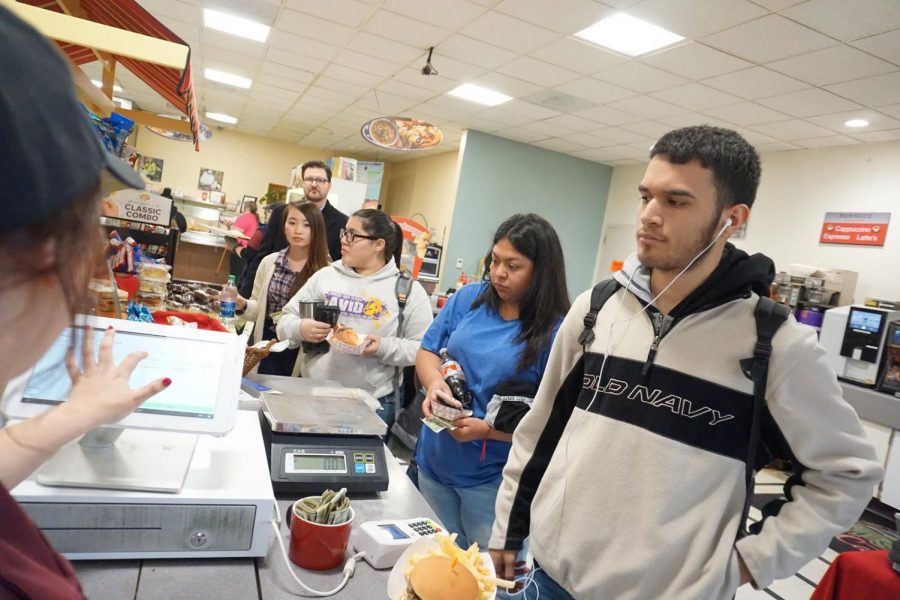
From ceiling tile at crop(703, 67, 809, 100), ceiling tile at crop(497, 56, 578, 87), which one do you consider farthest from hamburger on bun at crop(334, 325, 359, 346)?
ceiling tile at crop(703, 67, 809, 100)

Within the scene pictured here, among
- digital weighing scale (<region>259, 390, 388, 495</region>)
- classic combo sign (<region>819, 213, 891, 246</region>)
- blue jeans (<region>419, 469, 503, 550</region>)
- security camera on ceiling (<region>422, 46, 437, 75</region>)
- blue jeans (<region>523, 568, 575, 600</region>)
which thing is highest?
security camera on ceiling (<region>422, 46, 437, 75</region>)

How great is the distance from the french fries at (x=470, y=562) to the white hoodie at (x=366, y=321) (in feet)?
4.80

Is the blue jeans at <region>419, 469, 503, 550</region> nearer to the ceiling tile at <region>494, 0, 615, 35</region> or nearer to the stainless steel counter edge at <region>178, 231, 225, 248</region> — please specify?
the ceiling tile at <region>494, 0, 615, 35</region>

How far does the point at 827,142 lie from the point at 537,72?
10.9 ft

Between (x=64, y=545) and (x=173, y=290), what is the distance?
6.20ft

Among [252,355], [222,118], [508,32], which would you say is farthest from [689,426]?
[222,118]

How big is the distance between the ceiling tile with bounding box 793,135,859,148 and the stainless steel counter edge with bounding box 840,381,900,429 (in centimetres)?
264

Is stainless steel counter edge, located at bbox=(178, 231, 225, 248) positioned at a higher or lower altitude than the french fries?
higher

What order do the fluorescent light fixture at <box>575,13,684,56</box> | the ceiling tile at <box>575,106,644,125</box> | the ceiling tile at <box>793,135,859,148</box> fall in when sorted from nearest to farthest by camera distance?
1. the fluorescent light fixture at <box>575,13,684,56</box>
2. the ceiling tile at <box>793,135,859,148</box>
3. the ceiling tile at <box>575,106,644,125</box>

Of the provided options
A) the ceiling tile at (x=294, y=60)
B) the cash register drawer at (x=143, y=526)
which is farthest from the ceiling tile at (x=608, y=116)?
the cash register drawer at (x=143, y=526)

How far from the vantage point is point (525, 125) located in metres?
7.87

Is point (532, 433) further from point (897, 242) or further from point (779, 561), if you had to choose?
point (897, 242)

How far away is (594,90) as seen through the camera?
19.0 ft

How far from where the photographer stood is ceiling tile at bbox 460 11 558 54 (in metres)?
4.51
